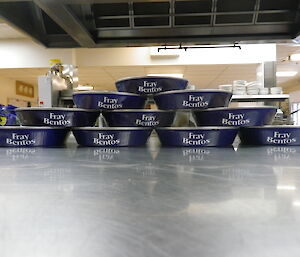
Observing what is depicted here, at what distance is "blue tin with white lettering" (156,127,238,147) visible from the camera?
3.84 feet

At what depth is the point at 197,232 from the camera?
0.90 ft

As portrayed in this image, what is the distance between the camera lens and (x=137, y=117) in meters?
1.24

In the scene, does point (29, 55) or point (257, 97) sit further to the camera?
point (29, 55)

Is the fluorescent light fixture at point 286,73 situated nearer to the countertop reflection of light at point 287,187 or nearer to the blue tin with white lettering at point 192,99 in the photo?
the blue tin with white lettering at point 192,99

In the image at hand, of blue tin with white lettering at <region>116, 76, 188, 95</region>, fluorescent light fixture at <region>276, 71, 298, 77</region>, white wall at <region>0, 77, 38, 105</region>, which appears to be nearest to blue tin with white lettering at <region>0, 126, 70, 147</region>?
blue tin with white lettering at <region>116, 76, 188, 95</region>

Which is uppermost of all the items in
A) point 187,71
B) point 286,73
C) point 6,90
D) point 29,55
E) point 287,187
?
point 286,73

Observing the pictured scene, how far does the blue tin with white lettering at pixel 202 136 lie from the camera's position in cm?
117

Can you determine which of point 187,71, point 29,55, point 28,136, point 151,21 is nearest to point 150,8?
point 151,21

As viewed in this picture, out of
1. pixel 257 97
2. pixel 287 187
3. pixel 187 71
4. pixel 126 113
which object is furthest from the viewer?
pixel 187 71

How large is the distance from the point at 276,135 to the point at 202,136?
15.8 inches

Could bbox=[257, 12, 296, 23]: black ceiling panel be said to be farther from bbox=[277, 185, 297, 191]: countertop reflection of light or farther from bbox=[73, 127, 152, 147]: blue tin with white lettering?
bbox=[277, 185, 297, 191]: countertop reflection of light

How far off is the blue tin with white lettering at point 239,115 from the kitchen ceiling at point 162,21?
0.36 m

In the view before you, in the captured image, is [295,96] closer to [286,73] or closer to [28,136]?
[286,73]

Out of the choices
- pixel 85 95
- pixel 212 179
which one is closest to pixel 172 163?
pixel 212 179
